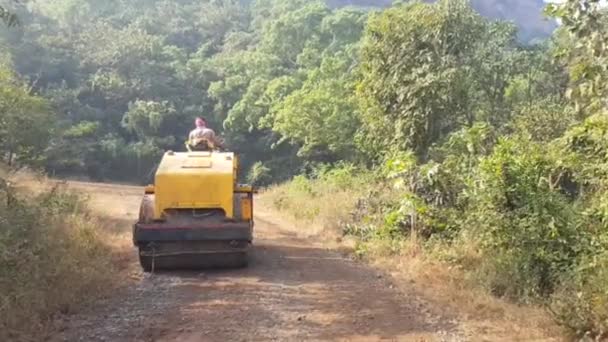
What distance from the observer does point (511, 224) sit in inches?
381

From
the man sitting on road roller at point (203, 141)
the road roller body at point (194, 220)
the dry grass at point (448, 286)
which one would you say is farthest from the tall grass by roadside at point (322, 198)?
the road roller body at point (194, 220)

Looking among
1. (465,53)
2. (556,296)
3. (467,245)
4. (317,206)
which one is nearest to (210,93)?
(317,206)

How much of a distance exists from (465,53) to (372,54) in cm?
222

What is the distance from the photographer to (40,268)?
8.06m

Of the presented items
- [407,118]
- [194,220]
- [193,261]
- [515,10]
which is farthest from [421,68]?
[515,10]

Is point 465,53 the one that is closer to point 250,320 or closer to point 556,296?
point 556,296

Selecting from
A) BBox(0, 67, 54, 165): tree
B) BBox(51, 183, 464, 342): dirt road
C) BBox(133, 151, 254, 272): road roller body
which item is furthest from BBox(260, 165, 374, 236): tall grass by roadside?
BBox(0, 67, 54, 165): tree

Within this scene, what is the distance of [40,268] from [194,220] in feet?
9.69

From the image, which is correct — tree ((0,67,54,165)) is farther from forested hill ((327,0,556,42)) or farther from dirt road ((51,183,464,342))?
forested hill ((327,0,556,42))

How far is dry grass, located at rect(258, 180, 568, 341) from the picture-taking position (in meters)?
7.64

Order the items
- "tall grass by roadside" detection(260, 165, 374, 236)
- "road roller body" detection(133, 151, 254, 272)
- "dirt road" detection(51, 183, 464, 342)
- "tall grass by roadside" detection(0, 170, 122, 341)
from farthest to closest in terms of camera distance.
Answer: "tall grass by roadside" detection(260, 165, 374, 236) → "road roller body" detection(133, 151, 254, 272) → "dirt road" detection(51, 183, 464, 342) → "tall grass by roadside" detection(0, 170, 122, 341)

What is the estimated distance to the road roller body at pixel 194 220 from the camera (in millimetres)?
10344

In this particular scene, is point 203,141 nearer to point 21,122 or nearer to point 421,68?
point 421,68

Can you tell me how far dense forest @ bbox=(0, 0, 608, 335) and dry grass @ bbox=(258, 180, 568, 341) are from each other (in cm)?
26
